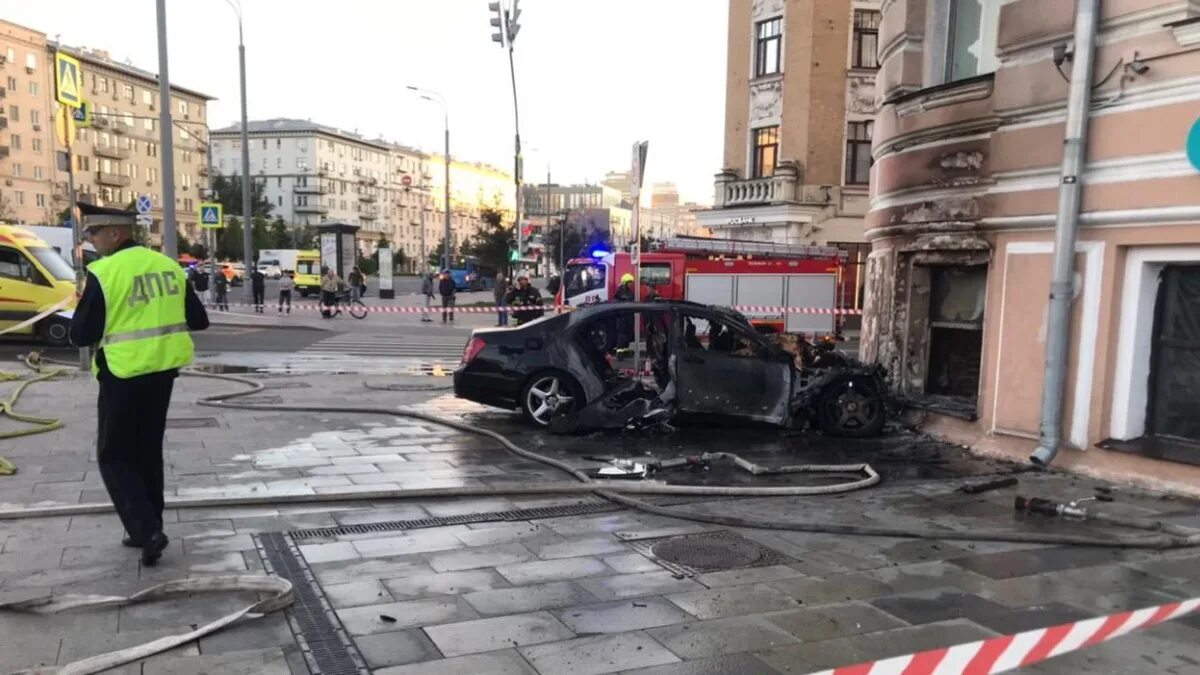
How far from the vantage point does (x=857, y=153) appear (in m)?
29.0

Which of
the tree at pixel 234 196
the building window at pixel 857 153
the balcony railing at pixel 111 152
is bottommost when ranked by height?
the building window at pixel 857 153

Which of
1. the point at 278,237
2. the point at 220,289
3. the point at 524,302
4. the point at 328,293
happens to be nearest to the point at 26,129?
the point at 278,237

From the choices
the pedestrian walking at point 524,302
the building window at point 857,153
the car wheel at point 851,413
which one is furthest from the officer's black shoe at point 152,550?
the building window at point 857,153

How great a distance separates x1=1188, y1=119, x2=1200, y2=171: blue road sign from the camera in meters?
6.39

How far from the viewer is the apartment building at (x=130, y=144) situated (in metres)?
87.1

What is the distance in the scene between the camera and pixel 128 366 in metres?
4.66

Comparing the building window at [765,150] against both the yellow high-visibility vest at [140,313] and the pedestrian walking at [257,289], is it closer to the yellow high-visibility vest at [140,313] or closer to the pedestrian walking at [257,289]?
the pedestrian walking at [257,289]

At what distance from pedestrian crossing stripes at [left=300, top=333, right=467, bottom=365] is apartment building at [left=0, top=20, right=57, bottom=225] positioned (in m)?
71.0

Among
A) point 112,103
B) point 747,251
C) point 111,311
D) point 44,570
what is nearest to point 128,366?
point 111,311

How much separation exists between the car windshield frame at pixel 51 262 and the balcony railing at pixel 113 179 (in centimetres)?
8526

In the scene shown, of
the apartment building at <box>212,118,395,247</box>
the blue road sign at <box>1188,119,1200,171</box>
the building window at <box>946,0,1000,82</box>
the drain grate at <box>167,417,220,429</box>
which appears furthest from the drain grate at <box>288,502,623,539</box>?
the apartment building at <box>212,118,395,247</box>

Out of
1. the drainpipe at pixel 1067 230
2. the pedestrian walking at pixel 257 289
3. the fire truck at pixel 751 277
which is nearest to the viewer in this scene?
the drainpipe at pixel 1067 230

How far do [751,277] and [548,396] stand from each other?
1281cm

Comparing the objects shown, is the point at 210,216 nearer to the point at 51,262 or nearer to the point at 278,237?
the point at 51,262
